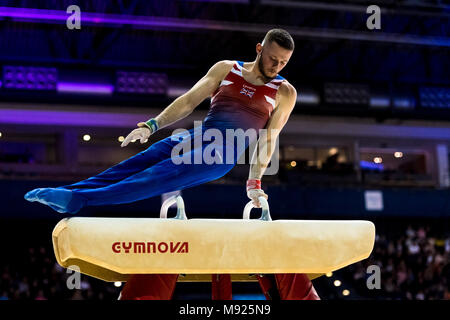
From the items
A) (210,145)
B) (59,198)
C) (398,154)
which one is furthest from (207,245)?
(398,154)

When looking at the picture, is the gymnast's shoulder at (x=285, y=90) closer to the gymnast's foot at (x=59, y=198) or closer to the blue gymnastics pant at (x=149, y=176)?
the blue gymnastics pant at (x=149, y=176)

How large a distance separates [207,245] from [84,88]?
29.5 feet

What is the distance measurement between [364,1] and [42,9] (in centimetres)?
559

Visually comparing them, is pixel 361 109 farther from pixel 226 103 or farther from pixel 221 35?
pixel 226 103

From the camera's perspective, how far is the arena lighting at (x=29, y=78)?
10688 mm

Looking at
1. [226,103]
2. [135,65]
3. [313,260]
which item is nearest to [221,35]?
[135,65]

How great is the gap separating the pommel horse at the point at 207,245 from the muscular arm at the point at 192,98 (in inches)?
20.5

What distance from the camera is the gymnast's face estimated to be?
3.37 metres

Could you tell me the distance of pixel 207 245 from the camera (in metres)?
2.83

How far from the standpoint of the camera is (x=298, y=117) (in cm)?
1502

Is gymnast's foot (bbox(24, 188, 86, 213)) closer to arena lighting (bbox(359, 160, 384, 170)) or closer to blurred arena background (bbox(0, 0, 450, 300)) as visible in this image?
blurred arena background (bbox(0, 0, 450, 300))

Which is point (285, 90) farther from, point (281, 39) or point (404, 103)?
point (404, 103)

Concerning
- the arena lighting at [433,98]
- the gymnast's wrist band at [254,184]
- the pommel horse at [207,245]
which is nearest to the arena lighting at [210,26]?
the arena lighting at [433,98]

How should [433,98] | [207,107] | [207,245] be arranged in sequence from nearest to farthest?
[207,245], [207,107], [433,98]
